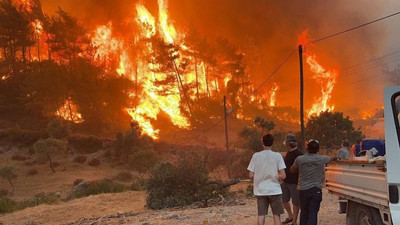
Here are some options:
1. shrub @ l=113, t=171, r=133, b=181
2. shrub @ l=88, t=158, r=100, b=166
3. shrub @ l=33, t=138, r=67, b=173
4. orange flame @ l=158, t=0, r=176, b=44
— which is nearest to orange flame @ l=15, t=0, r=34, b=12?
orange flame @ l=158, t=0, r=176, b=44

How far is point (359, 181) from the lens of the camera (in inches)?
200

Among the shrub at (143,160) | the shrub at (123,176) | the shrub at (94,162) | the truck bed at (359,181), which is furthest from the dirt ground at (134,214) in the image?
the shrub at (94,162)

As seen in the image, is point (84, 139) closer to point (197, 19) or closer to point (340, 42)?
point (197, 19)

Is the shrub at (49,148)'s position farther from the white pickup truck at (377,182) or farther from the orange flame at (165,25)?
the white pickup truck at (377,182)

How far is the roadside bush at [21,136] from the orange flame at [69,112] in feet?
22.4

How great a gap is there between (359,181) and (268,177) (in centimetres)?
127

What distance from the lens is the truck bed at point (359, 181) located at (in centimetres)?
429

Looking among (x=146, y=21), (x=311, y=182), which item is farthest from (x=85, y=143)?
(x=311, y=182)

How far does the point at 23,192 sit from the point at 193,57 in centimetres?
3796

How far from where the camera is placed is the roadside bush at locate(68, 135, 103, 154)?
42.3 meters

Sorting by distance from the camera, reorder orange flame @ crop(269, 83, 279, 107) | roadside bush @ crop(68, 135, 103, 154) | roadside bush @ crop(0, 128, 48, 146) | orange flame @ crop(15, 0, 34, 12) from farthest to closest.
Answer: orange flame @ crop(15, 0, 34, 12) < orange flame @ crop(269, 83, 279, 107) < roadside bush @ crop(0, 128, 48, 146) < roadside bush @ crop(68, 135, 103, 154)

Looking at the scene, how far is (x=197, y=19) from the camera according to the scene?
63.1m

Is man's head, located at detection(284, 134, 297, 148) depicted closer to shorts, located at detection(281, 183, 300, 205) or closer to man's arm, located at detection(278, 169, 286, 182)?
shorts, located at detection(281, 183, 300, 205)

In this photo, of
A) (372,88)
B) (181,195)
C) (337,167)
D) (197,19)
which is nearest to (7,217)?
(181,195)
